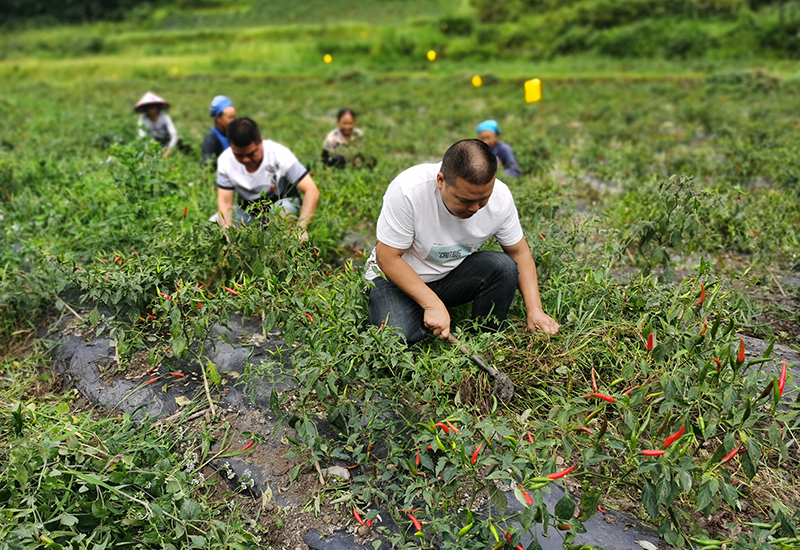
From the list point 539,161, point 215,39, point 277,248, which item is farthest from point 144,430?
point 215,39

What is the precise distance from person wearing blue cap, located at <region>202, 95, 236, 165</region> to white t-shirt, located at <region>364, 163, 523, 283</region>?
332cm

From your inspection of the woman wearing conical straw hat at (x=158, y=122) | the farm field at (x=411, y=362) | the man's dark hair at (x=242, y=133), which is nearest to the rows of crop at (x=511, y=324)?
the farm field at (x=411, y=362)

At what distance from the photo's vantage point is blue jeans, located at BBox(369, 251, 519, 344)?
2.68m

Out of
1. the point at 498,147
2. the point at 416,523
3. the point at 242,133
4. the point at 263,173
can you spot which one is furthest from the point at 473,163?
the point at 498,147

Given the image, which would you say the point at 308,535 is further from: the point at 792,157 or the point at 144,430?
the point at 792,157

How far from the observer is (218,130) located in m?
5.57

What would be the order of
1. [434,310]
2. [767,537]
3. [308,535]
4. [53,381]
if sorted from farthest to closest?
[53,381] → [434,310] → [308,535] → [767,537]

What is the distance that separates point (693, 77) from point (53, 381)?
57.9 ft

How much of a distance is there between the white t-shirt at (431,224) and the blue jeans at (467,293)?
7 cm

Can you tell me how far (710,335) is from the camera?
2.19m

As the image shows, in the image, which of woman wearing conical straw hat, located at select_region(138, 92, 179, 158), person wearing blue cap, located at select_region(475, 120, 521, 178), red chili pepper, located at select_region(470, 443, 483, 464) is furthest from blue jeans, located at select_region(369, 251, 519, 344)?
woman wearing conical straw hat, located at select_region(138, 92, 179, 158)

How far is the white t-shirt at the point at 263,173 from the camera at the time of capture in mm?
3936

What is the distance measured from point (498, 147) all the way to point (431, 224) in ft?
11.1

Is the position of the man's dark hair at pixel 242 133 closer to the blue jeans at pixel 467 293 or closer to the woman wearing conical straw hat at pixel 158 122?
the blue jeans at pixel 467 293
